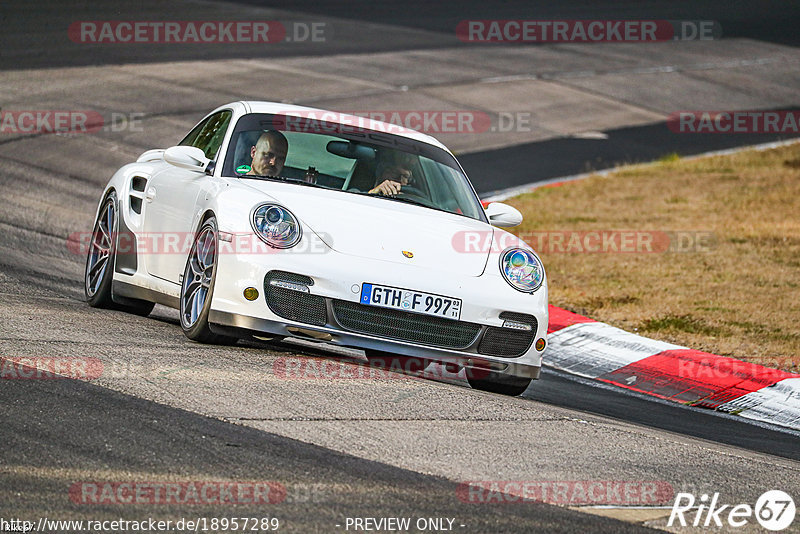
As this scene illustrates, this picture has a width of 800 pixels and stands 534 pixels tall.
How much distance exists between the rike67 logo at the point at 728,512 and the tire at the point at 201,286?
2767 mm

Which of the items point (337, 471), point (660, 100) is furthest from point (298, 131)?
point (660, 100)

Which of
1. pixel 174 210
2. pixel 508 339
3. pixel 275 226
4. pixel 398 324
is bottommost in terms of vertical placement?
pixel 508 339

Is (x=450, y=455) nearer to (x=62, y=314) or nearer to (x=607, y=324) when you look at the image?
(x=62, y=314)

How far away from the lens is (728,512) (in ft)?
15.9

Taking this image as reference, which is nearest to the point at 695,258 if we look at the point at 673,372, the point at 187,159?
the point at 673,372

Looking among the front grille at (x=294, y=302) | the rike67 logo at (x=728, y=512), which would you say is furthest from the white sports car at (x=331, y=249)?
the rike67 logo at (x=728, y=512)

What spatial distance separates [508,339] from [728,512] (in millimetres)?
2178

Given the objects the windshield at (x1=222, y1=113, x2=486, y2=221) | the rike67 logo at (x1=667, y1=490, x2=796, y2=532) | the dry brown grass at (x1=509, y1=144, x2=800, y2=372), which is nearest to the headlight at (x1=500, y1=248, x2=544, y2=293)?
the windshield at (x1=222, y1=113, x2=486, y2=221)

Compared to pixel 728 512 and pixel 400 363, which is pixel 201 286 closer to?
Answer: pixel 400 363

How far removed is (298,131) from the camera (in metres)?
7.74

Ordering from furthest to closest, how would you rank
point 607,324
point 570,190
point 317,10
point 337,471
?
1. point 317,10
2. point 570,190
3. point 607,324
4. point 337,471

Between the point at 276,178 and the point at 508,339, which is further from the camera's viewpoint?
the point at 276,178

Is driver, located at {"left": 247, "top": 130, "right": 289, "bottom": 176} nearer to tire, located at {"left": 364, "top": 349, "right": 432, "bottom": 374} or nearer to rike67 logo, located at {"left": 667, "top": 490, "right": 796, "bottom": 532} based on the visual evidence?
tire, located at {"left": 364, "top": 349, "right": 432, "bottom": 374}

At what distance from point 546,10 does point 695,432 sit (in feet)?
90.9
